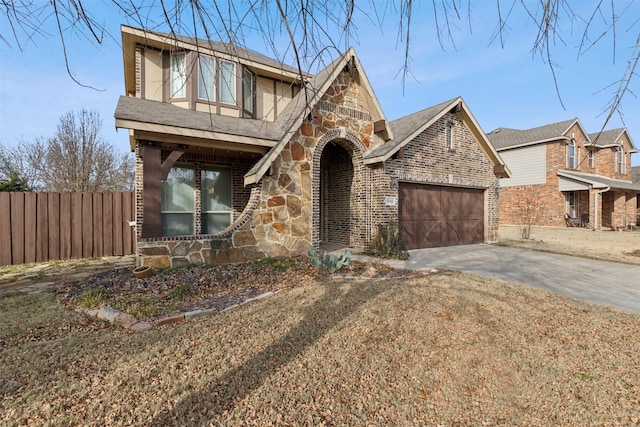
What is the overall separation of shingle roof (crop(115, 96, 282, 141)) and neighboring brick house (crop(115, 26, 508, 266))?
1.9 inches

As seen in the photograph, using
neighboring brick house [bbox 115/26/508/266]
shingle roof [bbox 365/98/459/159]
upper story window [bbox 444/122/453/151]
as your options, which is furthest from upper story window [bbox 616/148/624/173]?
shingle roof [bbox 365/98/459/159]

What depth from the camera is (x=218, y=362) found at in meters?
2.80

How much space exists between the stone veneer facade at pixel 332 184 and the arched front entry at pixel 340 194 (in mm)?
31

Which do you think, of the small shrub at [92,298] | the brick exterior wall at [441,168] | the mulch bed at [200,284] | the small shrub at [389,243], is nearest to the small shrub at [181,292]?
the mulch bed at [200,284]

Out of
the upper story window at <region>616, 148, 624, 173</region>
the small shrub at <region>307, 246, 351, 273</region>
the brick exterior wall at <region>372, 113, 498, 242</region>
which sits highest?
the upper story window at <region>616, 148, 624, 173</region>

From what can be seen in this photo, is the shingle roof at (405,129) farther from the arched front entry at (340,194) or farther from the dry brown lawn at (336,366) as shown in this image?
the dry brown lawn at (336,366)

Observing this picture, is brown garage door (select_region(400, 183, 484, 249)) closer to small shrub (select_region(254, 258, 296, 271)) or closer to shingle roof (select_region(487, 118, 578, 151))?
small shrub (select_region(254, 258, 296, 271))

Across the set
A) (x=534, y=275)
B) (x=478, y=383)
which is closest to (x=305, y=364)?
(x=478, y=383)

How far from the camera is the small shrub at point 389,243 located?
8.41 meters

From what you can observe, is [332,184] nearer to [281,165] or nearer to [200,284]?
[281,165]

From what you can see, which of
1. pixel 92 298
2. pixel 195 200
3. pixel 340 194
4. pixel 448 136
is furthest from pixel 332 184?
pixel 92 298

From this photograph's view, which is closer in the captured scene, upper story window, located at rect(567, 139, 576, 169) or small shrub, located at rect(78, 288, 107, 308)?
small shrub, located at rect(78, 288, 107, 308)

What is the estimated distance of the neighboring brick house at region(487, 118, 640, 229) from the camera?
20531mm

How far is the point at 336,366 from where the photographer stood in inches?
108
